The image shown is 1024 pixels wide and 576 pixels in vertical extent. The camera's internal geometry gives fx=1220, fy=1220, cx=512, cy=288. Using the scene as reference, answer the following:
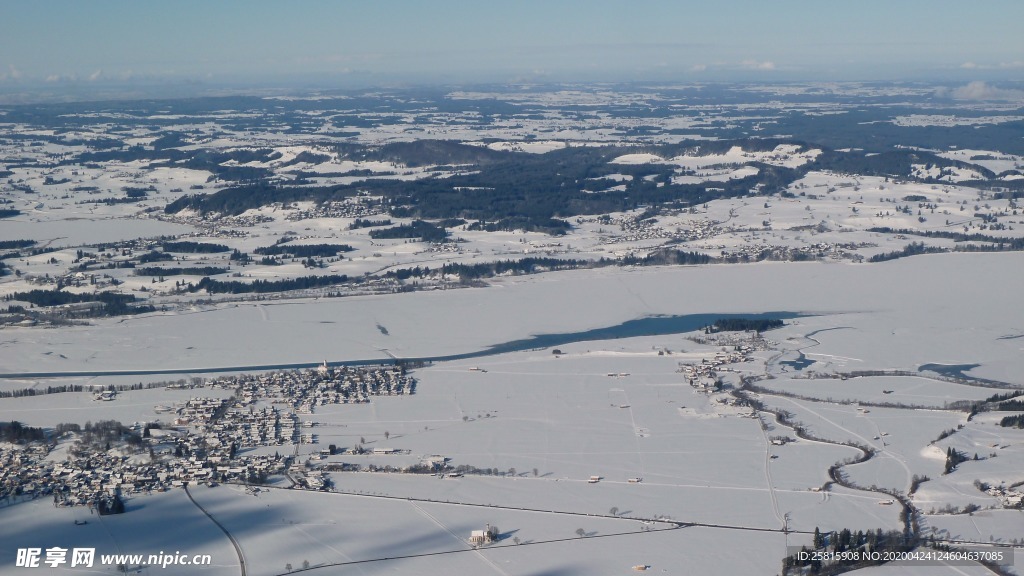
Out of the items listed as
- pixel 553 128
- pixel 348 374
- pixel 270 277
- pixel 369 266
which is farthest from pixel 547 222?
pixel 553 128

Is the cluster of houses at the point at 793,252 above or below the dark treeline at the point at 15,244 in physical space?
below

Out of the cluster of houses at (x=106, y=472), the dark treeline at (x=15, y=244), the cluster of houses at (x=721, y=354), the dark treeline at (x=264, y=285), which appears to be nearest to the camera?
the cluster of houses at (x=106, y=472)

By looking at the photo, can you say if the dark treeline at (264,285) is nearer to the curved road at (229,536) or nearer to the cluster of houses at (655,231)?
the cluster of houses at (655,231)

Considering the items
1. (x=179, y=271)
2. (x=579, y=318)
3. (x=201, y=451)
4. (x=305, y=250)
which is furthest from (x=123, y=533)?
(x=305, y=250)

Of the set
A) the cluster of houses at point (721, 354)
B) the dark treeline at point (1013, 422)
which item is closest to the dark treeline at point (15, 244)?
the cluster of houses at point (721, 354)

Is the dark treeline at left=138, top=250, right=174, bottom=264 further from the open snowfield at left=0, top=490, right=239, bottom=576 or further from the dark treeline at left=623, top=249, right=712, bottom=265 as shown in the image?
the open snowfield at left=0, top=490, right=239, bottom=576

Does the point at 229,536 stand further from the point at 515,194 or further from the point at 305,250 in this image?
the point at 515,194

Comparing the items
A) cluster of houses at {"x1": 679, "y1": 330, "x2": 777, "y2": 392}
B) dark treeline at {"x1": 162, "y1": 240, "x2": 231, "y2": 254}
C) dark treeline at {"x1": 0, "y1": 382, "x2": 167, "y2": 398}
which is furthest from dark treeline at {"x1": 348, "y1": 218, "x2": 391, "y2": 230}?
dark treeline at {"x1": 0, "y1": 382, "x2": 167, "y2": 398}
